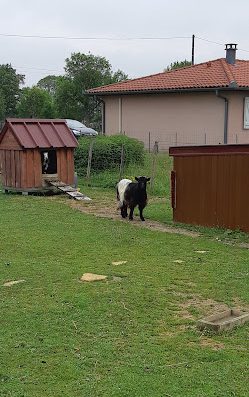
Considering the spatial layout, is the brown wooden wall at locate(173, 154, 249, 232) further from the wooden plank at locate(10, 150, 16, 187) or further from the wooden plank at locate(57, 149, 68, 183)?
the wooden plank at locate(10, 150, 16, 187)

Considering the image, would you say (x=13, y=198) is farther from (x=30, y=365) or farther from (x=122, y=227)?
(x=30, y=365)

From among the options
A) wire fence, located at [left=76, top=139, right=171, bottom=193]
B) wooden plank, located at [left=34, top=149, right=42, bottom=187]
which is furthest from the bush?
wooden plank, located at [left=34, top=149, right=42, bottom=187]

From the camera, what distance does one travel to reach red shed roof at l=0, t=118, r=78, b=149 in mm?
18609

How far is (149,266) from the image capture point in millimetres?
9039

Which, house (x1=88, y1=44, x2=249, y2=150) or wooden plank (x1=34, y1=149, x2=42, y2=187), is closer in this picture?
wooden plank (x1=34, y1=149, x2=42, y2=187)

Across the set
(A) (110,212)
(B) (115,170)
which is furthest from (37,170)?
(A) (110,212)

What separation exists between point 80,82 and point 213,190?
37111 mm

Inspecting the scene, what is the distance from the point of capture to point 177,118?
27812 mm

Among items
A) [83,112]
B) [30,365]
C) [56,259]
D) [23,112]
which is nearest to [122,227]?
[56,259]

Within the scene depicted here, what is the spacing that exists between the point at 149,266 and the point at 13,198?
9899 mm

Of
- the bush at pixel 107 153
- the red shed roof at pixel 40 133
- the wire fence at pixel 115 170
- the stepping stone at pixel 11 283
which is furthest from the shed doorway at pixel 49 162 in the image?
the stepping stone at pixel 11 283

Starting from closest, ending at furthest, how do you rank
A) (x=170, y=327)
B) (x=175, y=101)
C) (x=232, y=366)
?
(x=232, y=366)
(x=170, y=327)
(x=175, y=101)

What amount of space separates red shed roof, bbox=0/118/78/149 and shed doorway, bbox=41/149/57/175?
2.37 feet

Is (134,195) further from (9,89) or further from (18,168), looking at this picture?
(9,89)
